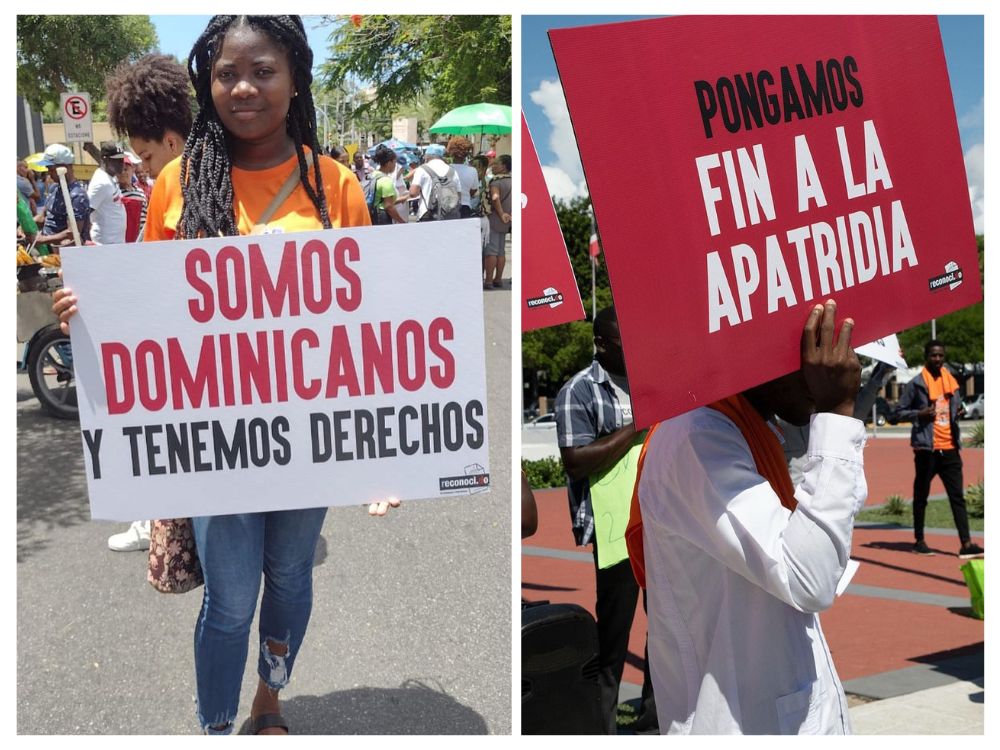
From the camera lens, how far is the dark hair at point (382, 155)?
763cm

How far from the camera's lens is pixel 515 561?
12.0 ft

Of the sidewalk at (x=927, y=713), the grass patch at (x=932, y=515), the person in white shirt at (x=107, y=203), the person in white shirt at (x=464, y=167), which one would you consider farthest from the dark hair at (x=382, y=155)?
the grass patch at (x=932, y=515)

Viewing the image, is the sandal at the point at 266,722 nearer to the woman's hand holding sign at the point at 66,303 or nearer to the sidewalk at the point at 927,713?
the woman's hand holding sign at the point at 66,303

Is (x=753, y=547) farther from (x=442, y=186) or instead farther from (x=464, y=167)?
(x=464, y=167)

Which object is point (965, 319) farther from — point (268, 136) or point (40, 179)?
point (268, 136)

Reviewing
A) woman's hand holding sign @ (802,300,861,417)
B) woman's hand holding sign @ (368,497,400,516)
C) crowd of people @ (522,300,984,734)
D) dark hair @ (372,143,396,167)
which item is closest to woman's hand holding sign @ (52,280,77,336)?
woman's hand holding sign @ (368,497,400,516)

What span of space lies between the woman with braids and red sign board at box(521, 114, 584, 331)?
4.11 ft

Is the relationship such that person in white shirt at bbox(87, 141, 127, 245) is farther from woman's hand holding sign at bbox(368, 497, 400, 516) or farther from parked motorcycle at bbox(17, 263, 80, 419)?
parked motorcycle at bbox(17, 263, 80, 419)

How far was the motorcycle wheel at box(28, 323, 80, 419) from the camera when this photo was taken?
8.98 meters

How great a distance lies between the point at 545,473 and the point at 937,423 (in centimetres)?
750

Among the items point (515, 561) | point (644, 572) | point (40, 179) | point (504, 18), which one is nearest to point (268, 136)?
point (515, 561)

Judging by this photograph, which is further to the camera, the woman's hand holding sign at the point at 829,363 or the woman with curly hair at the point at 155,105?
the woman with curly hair at the point at 155,105

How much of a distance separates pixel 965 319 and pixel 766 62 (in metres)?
58.6

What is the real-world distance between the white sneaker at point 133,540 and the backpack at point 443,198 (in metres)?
4.43
